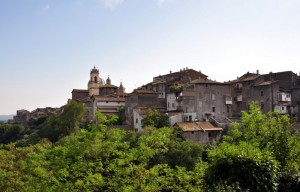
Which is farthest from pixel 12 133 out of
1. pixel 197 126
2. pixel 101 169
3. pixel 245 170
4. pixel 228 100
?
pixel 245 170

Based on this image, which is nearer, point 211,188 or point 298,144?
point 211,188

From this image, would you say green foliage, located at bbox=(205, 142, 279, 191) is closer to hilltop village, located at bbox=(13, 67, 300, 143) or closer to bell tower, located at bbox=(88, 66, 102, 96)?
hilltop village, located at bbox=(13, 67, 300, 143)

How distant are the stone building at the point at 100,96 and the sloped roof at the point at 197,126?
14.9 meters

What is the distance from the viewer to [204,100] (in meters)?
52.9

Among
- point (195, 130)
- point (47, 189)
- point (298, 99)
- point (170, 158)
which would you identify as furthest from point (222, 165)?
point (298, 99)

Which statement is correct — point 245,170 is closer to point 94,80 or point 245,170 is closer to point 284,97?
point 284,97

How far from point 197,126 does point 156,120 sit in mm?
5209

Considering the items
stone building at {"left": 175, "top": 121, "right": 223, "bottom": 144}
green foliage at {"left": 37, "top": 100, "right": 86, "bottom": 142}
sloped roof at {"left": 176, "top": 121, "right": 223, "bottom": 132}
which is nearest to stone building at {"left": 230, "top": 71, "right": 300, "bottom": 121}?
sloped roof at {"left": 176, "top": 121, "right": 223, "bottom": 132}

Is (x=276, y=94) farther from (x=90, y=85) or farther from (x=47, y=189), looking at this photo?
(x=47, y=189)

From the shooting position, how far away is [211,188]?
44.5 ft

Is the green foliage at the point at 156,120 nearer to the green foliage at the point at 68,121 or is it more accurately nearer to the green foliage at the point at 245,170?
the green foliage at the point at 68,121

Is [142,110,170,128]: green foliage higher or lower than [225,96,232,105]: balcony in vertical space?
lower

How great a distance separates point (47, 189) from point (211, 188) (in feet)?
20.0

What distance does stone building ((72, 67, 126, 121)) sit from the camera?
59.1m
